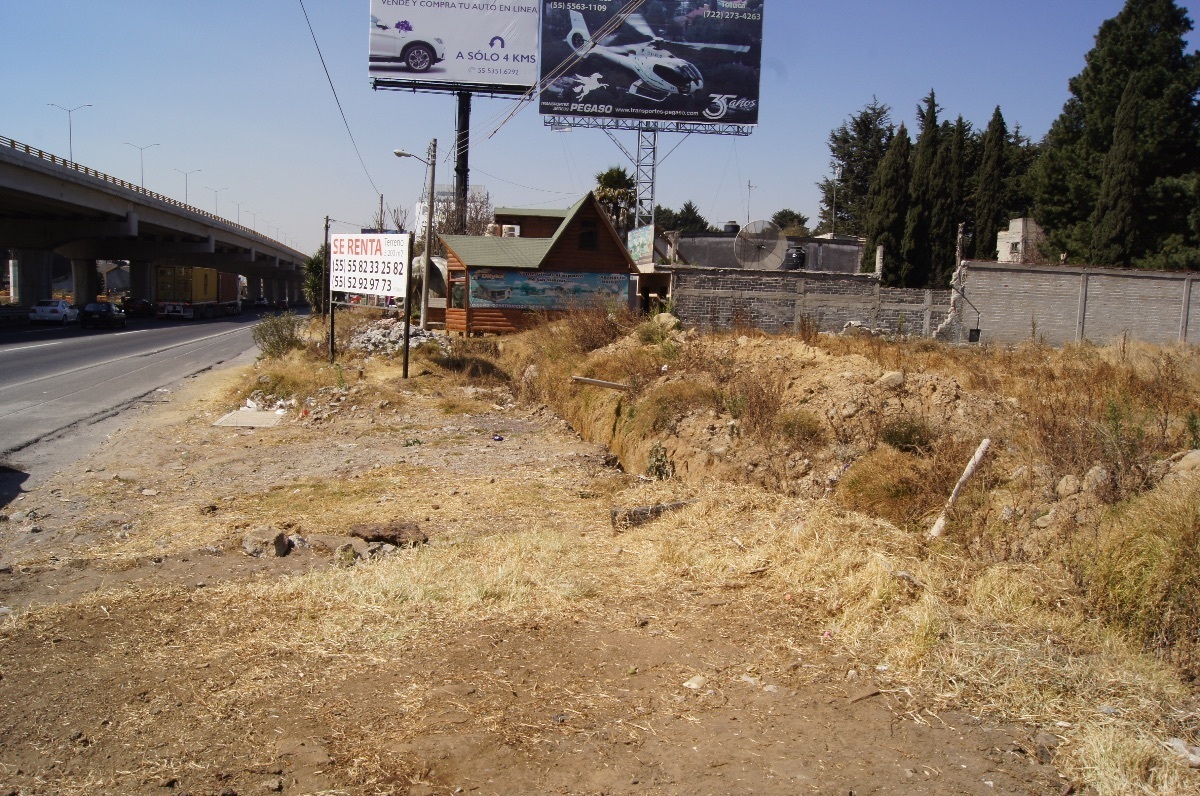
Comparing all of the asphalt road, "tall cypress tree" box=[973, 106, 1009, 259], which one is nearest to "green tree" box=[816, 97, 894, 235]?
"tall cypress tree" box=[973, 106, 1009, 259]

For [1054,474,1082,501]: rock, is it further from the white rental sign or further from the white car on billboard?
the white car on billboard

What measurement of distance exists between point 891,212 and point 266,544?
40104 millimetres

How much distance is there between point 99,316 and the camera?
4772 cm

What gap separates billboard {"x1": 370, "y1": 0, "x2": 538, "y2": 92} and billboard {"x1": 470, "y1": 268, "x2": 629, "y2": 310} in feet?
60.6

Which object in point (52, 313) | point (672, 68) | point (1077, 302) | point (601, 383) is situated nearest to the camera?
point (601, 383)

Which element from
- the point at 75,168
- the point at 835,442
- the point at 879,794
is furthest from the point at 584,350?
the point at 75,168

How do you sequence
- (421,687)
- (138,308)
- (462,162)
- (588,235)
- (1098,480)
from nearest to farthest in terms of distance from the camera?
(421,687) < (1098,480) < (588,235) < (462,162) < (138,308)

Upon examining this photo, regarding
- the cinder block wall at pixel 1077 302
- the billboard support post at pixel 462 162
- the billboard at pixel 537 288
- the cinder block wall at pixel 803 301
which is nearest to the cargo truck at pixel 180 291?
the billboard support post at pixel 462 162

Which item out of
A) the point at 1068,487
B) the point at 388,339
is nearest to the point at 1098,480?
the point at 1068,487

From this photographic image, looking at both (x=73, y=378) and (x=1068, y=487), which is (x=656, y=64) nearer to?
(x=73, y=378)

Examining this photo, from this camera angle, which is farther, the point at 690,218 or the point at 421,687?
the point at 690,218

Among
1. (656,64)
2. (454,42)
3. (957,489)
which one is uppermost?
(454,42)

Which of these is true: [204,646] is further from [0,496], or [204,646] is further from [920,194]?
[920,194]

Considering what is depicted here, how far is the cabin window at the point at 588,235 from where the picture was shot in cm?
3212
